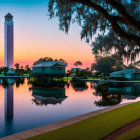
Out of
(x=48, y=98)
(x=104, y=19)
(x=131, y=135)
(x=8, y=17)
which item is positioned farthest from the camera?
(x=8, y=17)

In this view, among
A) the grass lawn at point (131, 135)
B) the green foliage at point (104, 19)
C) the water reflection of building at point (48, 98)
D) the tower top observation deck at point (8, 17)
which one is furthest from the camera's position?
the tower top observation deck at point (8, 17)

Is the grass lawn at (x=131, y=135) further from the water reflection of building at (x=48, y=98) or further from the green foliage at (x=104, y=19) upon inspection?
the water reflection of building at (x=48, y=98)

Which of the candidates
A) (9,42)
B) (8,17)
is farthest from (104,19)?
(8,17)

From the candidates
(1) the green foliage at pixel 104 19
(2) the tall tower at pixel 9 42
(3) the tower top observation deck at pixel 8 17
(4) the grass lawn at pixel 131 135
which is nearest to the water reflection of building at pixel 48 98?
(1) the green foliage at pixel 104 19

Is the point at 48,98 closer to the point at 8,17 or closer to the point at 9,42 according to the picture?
the point at 9,42

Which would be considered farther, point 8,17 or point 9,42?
point 8,17

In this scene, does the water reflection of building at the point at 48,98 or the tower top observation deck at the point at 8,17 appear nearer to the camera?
the water reflection of building at the point at 48,98

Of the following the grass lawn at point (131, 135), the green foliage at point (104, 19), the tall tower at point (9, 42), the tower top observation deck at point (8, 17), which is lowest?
the grass lawn at point (131, 135)

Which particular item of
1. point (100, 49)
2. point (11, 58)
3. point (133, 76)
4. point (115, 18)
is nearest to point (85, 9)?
point (115, 18)

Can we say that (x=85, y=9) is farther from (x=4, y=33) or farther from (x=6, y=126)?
(x=4, y=33)

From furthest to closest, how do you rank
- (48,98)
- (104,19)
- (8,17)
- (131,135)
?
(8,17) < (48,98) < (104,19) < (131,135)

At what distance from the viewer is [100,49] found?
32.0 feet

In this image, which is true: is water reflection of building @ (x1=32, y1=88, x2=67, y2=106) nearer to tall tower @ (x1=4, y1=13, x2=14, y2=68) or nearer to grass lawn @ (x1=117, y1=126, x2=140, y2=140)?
grass lawn @ (x1=117, y1=126, x2=140, y2=140)

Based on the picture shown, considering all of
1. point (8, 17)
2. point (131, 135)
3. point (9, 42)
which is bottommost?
point (131, 135)
